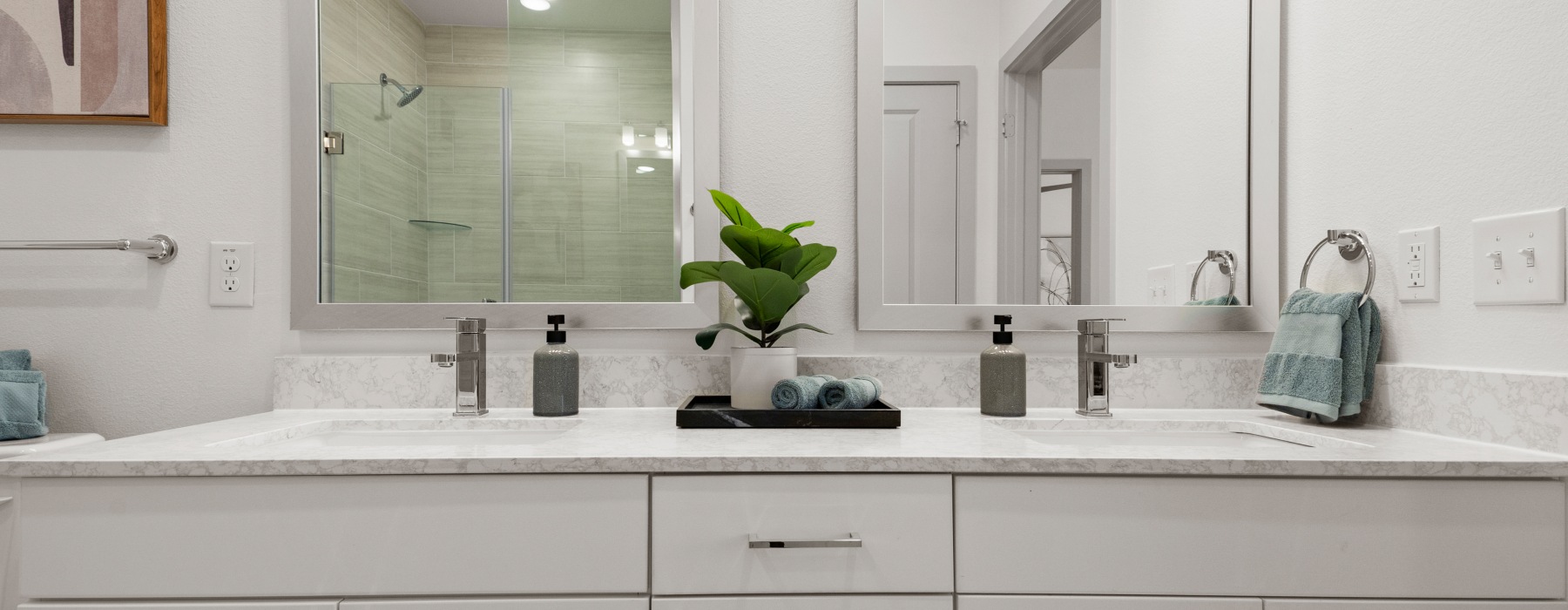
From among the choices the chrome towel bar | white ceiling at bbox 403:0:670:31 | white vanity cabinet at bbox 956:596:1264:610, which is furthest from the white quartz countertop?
white ceiling at bbox 403:0:670:31

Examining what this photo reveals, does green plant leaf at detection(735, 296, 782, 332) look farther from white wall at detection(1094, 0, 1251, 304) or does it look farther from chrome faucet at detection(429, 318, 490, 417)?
white wall at detection(1094, 0, 1251, 304)

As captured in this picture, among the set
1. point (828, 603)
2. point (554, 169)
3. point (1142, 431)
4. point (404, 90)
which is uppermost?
point (404, 90)

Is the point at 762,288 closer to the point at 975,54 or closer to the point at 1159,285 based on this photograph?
the point at 975,54

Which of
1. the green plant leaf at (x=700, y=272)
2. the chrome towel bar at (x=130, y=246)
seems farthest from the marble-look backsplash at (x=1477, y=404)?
the chrome towel bar at (x=130, y=246)

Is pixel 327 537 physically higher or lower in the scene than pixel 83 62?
lower

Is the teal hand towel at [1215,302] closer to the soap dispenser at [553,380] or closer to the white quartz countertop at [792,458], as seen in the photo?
the white quartz countertop at [792,458]

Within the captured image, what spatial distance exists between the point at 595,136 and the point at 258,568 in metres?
0.82

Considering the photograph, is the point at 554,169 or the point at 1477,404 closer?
the point at 1477,404

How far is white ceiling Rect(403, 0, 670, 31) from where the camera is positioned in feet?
4.13

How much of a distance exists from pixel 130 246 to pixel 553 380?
767 millimetres

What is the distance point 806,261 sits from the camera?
114 cm

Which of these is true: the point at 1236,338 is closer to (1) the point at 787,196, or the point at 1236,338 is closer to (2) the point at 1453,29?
(2) the point at 1453,29

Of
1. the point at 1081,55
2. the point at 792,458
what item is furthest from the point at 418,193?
the point at 1081,55

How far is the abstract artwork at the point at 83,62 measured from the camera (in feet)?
3.91
